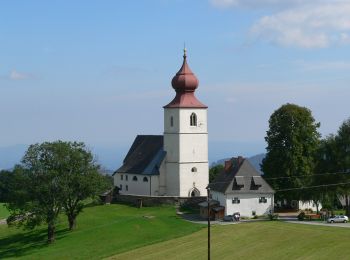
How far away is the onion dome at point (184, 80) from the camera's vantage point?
7569 cm

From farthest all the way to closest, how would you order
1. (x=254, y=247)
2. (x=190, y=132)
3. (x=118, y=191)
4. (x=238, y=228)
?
(x=118, y=191), (x=190, y=132), (x=238, y=228), (x=254, y=247)

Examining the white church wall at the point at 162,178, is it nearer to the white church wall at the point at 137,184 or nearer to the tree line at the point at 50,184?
the white church wall at the point at 137,184

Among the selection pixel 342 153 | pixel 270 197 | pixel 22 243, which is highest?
pixel 342 153

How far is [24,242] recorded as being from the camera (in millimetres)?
64562

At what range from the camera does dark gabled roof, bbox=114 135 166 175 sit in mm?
78000

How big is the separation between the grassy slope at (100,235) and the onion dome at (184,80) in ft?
45.7

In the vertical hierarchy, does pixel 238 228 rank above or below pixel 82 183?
below

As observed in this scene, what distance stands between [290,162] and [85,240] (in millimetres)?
24356

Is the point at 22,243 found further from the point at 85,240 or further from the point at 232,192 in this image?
the point at 232,192

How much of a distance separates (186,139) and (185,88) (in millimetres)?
5830

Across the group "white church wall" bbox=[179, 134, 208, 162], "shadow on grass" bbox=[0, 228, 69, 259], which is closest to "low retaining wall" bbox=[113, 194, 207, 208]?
"white church wall" bbox=[179, 134, 208, 162]

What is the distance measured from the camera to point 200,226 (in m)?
60.0

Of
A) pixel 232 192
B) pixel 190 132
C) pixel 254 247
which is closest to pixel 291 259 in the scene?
pixel 254 247

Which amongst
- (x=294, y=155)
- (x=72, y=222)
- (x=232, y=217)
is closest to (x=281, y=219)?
(x=232, y=217)
